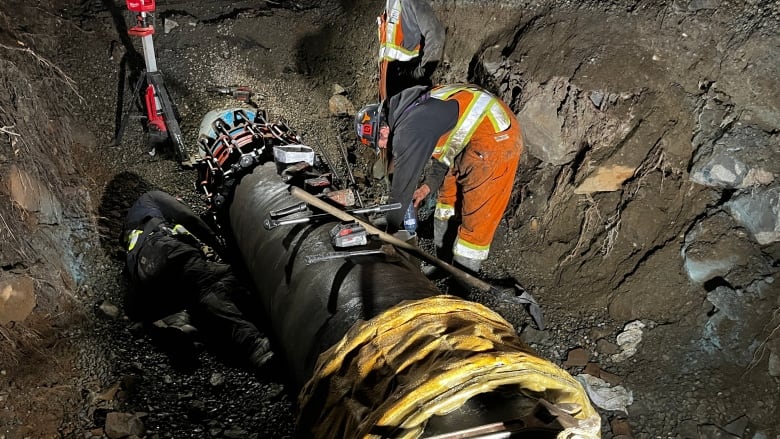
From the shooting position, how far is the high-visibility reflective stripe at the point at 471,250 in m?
4.20

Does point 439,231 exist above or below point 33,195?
below

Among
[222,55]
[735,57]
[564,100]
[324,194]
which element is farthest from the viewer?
[222,55]

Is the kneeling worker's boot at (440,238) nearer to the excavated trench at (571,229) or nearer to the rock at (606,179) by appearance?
the excavated trench at (571,229)

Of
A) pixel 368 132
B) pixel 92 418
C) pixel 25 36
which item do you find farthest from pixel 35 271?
pixel 25 36

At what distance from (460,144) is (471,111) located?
290 millimetres

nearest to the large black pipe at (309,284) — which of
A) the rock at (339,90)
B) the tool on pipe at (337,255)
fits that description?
the tool on pipe at (337,255)

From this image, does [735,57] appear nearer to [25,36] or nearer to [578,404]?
[578,404]

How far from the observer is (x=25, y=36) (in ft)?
15.9

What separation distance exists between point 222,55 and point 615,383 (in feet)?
17.3

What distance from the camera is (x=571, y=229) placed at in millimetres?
4234

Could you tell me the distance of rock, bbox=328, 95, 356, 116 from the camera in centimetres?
593

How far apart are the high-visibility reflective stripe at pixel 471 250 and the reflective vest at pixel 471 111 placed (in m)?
0.82

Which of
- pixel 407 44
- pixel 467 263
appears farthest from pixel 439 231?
pixel 407 44

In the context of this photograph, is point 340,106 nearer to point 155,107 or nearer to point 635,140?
point 155,107
